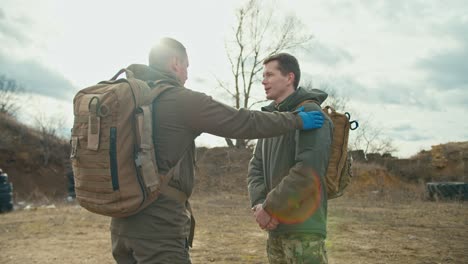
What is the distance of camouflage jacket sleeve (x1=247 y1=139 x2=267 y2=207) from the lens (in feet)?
10.8

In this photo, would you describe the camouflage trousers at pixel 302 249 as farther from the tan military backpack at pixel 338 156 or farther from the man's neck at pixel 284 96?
the man's neck at pixel 284 96

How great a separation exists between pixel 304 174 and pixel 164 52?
1.25m

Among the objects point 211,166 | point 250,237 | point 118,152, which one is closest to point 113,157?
point 118,152

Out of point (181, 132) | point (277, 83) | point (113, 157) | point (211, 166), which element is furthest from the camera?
point (211, 166)

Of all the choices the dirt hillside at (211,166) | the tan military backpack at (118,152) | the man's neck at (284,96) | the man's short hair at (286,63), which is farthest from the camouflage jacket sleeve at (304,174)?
the dirt hillside at (211,166)

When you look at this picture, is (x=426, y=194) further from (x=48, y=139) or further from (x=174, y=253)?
(x=48, y=139)

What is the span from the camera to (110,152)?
236 centimetres

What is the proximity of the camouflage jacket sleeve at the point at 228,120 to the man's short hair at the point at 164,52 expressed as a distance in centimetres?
33

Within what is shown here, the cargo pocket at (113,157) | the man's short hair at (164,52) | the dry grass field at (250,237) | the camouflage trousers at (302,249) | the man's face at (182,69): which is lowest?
the dry grass field at (250,237)

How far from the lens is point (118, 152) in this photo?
2371 mm

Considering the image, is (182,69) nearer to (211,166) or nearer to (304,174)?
(304,174)

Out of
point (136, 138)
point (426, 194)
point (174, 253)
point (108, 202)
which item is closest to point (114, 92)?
point (136, 138)

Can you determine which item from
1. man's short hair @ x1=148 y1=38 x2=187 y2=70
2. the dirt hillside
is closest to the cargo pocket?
man's short hair @ x1=148 y1=38 x2=187 y2=70

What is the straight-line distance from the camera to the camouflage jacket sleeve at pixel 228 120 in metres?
2.54
